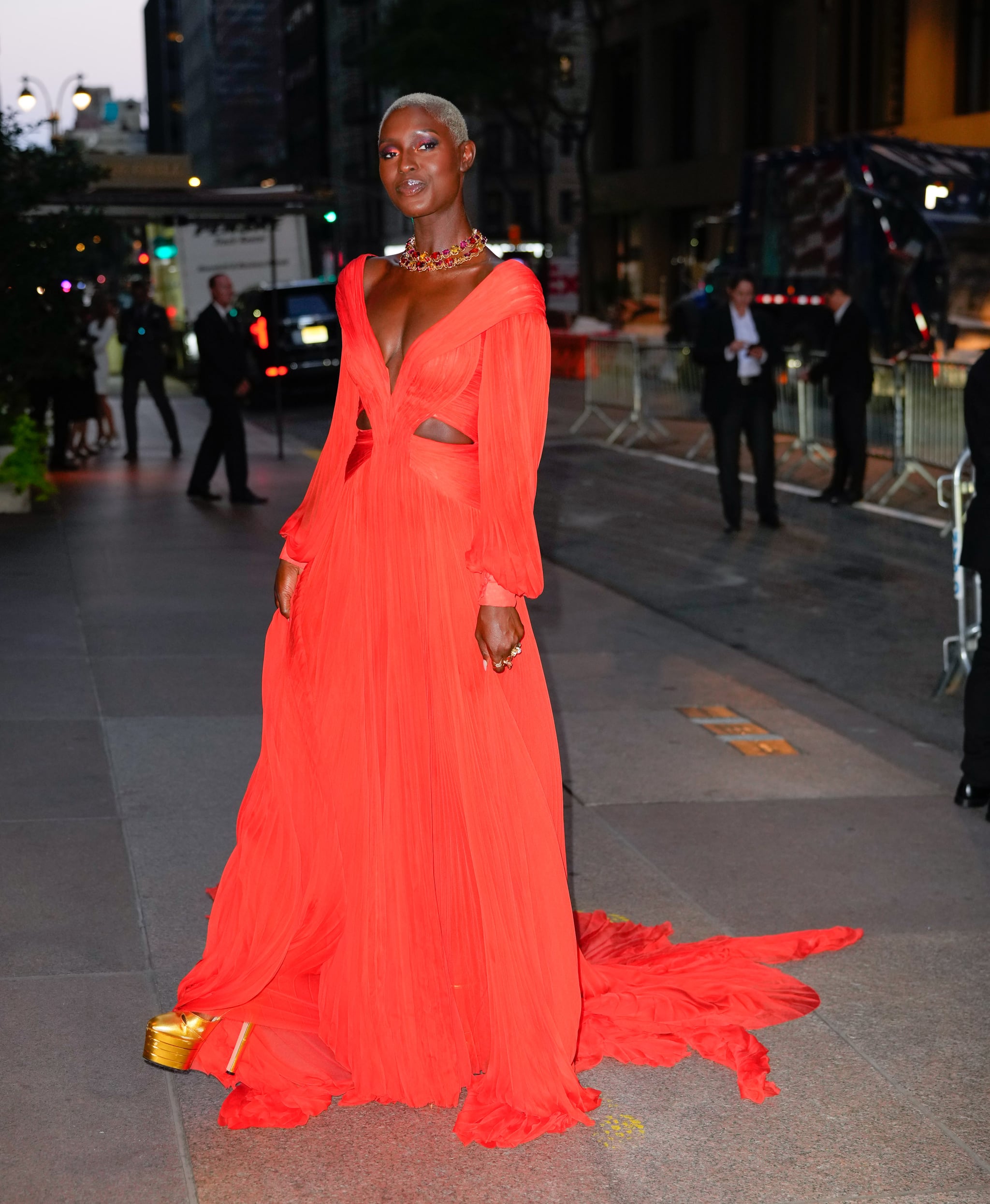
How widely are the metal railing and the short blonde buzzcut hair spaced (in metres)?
10.9

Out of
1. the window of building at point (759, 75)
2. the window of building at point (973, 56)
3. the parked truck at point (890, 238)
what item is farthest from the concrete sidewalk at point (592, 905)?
the window of building at point (759, 75)

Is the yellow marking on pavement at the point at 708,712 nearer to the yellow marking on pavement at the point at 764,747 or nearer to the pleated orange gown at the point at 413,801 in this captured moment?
the yellow marking on pavement at the point at 764,747

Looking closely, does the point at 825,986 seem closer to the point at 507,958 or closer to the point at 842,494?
the point at 507,958

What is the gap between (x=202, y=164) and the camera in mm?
146000

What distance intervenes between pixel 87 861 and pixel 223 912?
1566 millimetres

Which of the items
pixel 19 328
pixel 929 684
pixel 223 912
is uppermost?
pixel 19 328

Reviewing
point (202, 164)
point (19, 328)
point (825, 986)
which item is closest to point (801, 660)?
point (825, 986)

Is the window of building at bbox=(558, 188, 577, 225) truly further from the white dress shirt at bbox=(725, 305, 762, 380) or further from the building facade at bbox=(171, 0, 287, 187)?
the white dress shirt at bbox=(725, 305, 762, 380)

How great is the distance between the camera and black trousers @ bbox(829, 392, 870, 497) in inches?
567

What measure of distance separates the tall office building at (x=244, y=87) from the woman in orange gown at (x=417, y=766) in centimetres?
12237

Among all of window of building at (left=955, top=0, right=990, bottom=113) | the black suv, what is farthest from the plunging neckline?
window of building at (left=955, top=0, right=990, bottom=113)

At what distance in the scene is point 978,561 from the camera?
18.9 feet

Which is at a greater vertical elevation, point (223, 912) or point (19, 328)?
point (19, 328)

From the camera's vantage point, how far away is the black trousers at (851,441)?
14.4 metres
